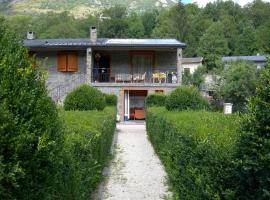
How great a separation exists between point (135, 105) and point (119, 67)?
3074 mm

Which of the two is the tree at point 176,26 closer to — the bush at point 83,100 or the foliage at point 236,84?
the foliage at point 236,84

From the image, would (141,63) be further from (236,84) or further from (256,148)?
(256,148)

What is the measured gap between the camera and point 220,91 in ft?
120

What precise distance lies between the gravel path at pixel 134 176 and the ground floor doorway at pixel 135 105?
15060 mm

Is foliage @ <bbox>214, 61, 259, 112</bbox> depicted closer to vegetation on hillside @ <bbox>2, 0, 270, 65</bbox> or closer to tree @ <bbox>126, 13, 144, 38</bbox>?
vegetation on hillside @ <bbox>2, 0, 270, 65</bbox>

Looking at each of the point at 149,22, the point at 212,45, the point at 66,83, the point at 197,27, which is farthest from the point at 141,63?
the point at 149,22

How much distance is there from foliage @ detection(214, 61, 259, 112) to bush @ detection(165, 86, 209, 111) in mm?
17660

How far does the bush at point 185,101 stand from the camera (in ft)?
55.4

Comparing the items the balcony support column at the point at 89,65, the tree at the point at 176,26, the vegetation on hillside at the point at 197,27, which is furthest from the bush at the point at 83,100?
the tree at the point at 176,26

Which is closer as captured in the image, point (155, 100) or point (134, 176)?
point (134, 176)

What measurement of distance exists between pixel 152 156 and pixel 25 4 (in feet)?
614

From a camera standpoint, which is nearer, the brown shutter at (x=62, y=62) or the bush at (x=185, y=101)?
the bush at (x=185, y=101)

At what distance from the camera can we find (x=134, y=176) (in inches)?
439

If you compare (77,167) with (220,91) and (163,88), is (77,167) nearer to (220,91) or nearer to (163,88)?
(163,88)
